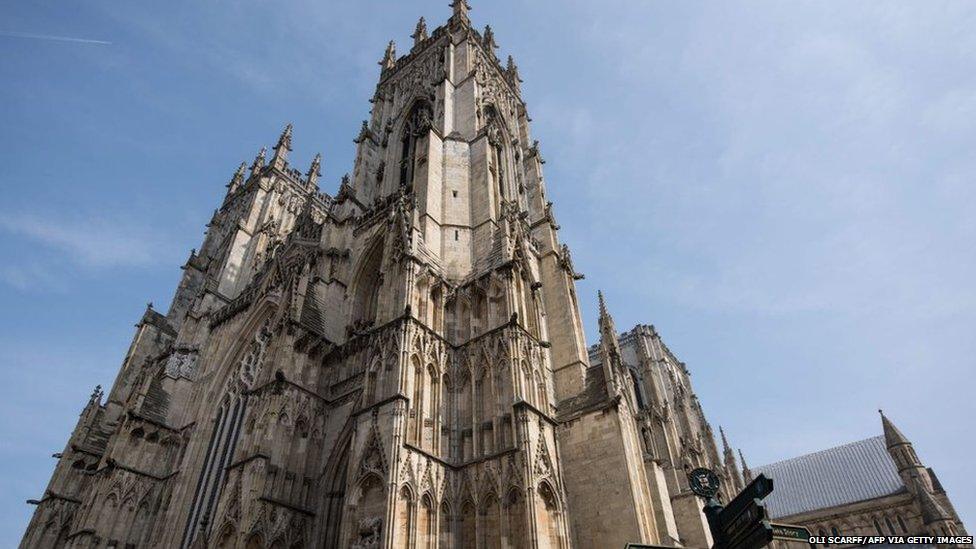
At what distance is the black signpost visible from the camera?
553 cm

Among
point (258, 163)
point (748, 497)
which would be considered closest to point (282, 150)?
point (258, 163)

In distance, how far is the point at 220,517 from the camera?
607 inches

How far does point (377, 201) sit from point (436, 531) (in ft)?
48.0

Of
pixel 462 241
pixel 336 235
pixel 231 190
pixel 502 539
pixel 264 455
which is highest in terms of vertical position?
pixel 231 190

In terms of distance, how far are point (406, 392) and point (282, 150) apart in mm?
35755

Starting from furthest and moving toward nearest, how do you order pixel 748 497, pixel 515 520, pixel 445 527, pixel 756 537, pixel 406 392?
1. pixel 406 392
2. pixel 445 527
3. pixel 515 520
4. pixel 748 497
5. pixel 756 537

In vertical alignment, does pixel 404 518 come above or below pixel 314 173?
below

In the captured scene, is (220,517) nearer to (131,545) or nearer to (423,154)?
(131,545)

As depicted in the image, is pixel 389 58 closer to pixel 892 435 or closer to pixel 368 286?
pixel 368 286

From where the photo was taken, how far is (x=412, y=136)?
1147 inches

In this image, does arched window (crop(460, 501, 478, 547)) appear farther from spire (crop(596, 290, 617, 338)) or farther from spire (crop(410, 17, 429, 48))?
spire (crop(410, 17, 429, 48))

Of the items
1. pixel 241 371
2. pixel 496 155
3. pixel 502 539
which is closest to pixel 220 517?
pixel 502 539

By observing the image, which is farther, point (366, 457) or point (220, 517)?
point (220, 517)

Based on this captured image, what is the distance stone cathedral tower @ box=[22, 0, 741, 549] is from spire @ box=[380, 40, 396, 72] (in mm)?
1955
